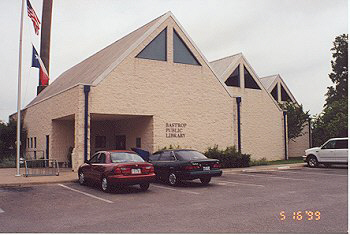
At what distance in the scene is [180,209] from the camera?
8641mm

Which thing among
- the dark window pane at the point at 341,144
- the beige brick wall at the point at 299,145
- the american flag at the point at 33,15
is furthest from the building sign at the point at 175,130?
the beige brick wall at the point at 299,145

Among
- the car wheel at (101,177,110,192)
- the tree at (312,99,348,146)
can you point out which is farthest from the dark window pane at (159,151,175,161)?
the tree at (312,99,348,146)

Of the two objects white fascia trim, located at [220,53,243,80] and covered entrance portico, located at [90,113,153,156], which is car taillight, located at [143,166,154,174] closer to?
covered entrance portico, located at [90,113,153,156]

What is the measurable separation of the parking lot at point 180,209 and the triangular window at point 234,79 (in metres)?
16.0

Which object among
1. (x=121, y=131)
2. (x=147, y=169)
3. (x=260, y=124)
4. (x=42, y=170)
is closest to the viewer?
(x=147, y=169)

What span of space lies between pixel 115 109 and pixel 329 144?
13064 mm

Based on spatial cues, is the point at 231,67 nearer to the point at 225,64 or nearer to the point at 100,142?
the point at 225,64

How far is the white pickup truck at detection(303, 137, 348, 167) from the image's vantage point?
67.6 feet

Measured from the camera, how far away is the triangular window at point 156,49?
2112cm

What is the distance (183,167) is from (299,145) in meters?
23.2

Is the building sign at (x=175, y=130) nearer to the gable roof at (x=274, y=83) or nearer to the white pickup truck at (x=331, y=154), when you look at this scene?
the white pickup truck at (x=331, y=154)

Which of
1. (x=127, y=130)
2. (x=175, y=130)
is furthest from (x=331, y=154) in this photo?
(x=127, y=130)

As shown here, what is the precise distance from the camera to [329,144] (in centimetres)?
2136

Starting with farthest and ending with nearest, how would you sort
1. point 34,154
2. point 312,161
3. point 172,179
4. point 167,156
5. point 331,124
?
1. point 331,124
2. point 34,154
3. point 312,161
4. point 167,156
5. point 172,179
